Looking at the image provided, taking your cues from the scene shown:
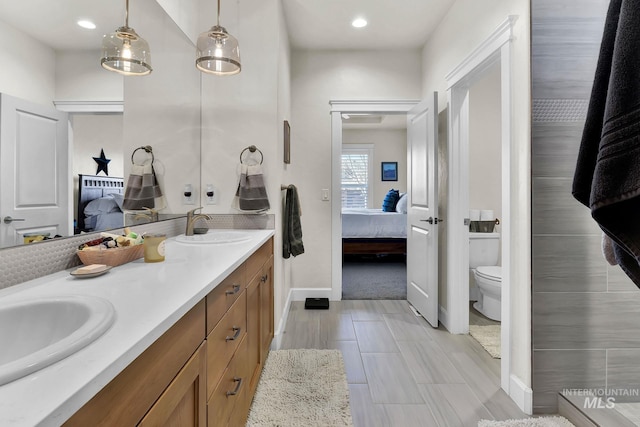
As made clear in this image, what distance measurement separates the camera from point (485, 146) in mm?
3355

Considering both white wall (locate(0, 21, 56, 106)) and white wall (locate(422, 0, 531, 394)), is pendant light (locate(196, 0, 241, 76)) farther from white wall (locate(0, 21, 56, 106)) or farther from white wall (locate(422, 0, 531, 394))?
white wall (locate(422, 0, 531, 394))

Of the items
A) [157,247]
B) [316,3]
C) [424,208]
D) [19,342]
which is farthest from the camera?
[424,208]

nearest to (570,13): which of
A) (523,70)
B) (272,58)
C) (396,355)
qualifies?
(523,70)

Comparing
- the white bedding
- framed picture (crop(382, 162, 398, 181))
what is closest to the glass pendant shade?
the white bedding

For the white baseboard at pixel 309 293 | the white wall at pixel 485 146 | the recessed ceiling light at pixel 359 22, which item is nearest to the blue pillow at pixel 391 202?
the white wall at pixel 485 146

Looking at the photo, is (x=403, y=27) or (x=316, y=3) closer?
(x=316, y=3)

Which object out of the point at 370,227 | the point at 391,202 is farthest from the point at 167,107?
the point at 391,202

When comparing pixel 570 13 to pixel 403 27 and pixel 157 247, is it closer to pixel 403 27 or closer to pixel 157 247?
pixel 403 27

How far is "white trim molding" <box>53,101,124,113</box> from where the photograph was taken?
1102 millimetres

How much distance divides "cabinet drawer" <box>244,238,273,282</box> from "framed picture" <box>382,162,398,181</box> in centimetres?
539

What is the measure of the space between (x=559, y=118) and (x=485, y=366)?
5.11 ft

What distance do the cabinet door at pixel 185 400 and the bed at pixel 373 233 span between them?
4.23 metres

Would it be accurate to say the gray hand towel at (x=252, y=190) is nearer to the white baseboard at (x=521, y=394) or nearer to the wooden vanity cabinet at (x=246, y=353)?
the wooden vanity cabinet at (x=246, y=353)

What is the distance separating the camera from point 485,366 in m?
2.10
